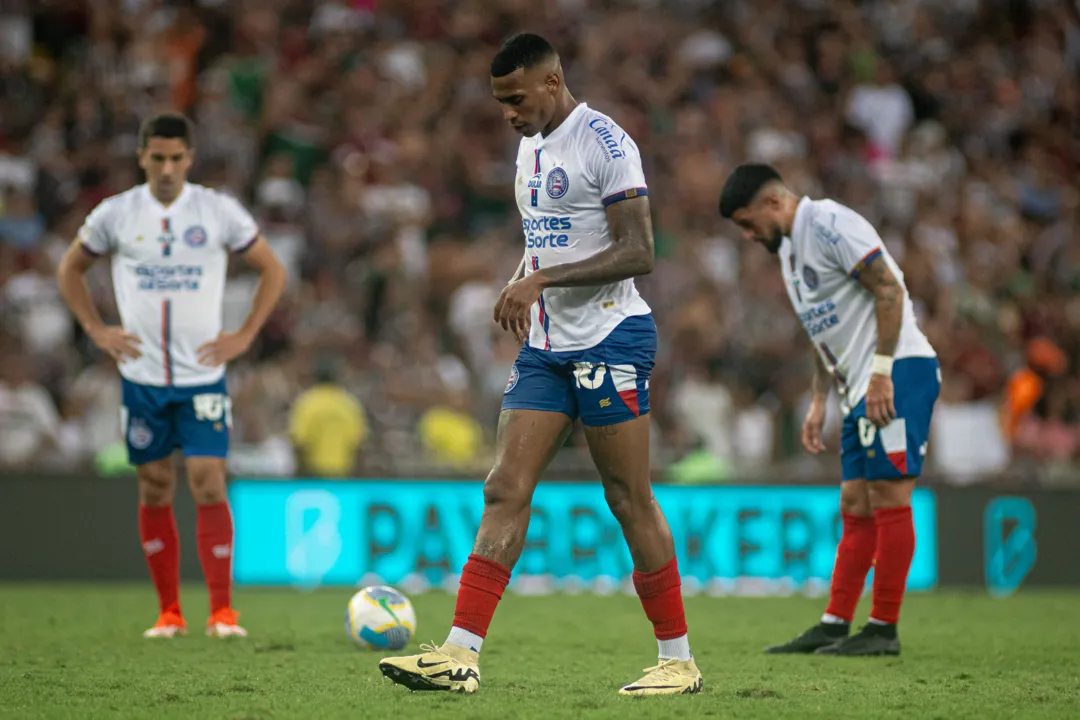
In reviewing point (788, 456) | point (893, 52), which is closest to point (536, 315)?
point (788, 456)

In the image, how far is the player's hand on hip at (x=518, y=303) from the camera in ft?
17.7

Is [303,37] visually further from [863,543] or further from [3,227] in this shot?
[863,543]

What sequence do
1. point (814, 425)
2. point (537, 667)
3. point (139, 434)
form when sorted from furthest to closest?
point (139, 434) < point (814, 425) < point (537, 667)

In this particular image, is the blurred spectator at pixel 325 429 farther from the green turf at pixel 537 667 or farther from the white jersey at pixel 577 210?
the white jersey at pixel 577 210

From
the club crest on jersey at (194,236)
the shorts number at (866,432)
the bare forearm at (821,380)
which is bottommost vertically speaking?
the shorts number at (866,432)

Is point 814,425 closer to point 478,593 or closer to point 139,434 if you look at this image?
point 478,593

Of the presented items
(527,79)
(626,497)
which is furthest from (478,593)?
(527,79)

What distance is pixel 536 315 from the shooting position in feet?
19.2

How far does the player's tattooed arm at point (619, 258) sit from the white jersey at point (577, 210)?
7cm

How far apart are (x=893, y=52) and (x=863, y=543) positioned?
13.2 meters

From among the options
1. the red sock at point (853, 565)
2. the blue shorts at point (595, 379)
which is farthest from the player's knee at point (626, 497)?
the red sock at point (853, 565)

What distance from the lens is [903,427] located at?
7.40 m

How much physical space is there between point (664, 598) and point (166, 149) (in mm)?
4220

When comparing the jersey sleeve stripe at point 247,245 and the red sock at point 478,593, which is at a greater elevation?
the jersey sleeve stripe at point 247,245
